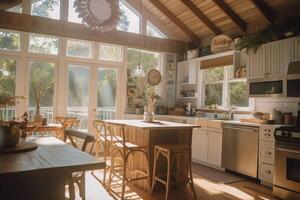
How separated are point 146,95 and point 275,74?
331 centimetres

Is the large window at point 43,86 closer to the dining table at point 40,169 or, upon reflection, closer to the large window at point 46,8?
the large window at point 46,8

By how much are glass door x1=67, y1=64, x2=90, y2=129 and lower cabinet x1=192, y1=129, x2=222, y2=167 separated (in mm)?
2582

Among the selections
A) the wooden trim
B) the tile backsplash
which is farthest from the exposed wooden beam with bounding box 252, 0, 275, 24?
the tile backsplash

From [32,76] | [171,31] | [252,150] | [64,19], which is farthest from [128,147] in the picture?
[171,31]

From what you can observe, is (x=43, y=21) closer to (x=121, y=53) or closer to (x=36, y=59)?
(x=36, y=59)

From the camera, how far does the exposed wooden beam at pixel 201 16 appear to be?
5762 millimetres

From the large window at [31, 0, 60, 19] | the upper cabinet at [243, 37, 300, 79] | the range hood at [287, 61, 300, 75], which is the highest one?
the large window at [31, 0, 60, 19]

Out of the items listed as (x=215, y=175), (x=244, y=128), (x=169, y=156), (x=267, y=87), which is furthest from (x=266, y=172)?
(x=169, y=156)

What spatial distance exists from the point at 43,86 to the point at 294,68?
4.79 metres

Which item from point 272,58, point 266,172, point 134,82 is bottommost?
point 266,172

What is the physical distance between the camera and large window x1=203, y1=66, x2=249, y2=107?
5458 mm

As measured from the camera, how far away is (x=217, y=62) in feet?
19.0

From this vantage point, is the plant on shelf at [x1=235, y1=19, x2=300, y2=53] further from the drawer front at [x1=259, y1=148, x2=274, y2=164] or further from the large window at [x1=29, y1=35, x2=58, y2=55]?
the large window at [x1=29, y1=35, x2=58, y2=55]

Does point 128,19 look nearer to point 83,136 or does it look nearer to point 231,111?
point 231,111
